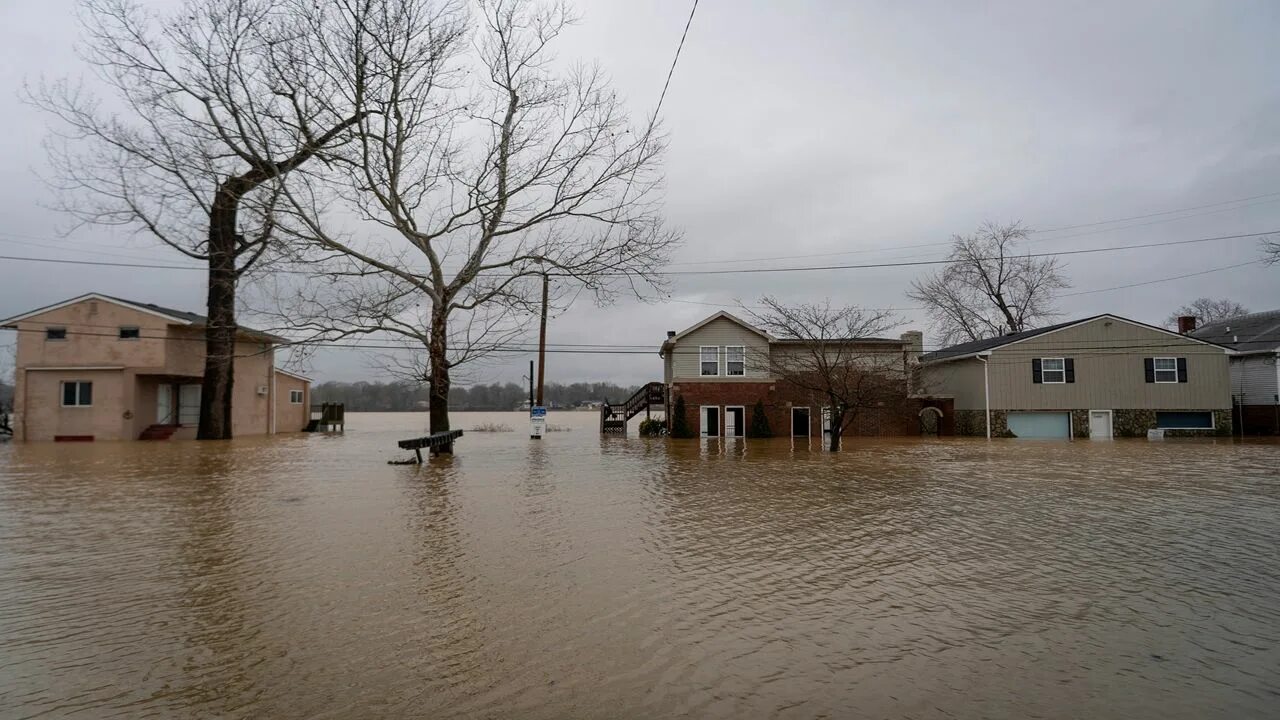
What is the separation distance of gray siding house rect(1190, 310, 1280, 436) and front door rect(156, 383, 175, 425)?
49373mm

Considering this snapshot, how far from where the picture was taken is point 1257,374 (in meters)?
36.8

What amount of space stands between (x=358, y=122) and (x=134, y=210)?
37.6ft

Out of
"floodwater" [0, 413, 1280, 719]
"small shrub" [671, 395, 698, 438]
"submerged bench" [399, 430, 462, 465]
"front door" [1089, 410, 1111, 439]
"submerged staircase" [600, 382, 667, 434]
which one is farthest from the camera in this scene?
"submerged staircase" [600, 382, 667, 434]

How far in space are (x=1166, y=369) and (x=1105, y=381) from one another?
9.61 feet

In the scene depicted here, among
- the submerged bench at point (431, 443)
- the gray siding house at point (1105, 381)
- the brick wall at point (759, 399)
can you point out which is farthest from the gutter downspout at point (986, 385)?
the submerged bench at point (431, 443)

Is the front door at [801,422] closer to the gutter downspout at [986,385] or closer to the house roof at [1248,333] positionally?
the gutter downspout at [986,385]

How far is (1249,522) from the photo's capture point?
10.3 meters

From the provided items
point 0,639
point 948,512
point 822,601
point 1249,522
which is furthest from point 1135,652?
point 0,639

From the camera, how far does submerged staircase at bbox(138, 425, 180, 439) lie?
102 feet

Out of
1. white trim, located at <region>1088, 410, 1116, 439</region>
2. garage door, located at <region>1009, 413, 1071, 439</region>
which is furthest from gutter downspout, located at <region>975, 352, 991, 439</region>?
white trim, located at <region>1088, 410, 1116, 439</region>

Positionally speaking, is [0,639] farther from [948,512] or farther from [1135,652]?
[948,512]

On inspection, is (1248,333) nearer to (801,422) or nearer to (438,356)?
(801,422)

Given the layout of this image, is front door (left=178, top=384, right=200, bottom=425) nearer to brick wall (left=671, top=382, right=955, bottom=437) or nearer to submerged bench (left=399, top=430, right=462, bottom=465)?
submerged bench (left=399, top=430, right=462, bottom=465)

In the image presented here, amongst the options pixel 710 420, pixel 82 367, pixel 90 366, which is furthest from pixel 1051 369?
pixel 82 367
